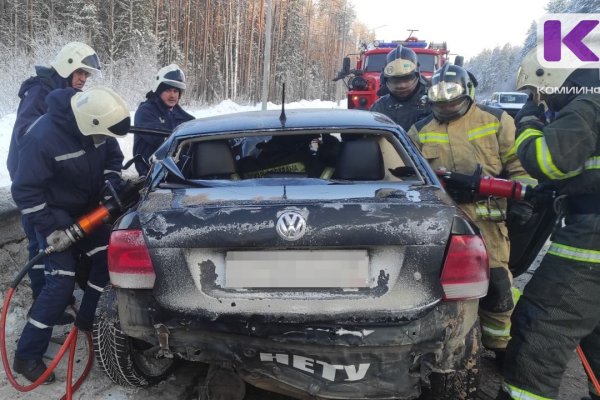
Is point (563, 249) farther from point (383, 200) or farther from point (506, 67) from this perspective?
point (506, 67)

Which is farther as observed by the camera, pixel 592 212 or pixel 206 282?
pixel 592 212

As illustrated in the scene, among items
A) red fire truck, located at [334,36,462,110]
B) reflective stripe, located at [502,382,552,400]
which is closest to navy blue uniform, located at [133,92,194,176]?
reflective stripe, located at [502,382,552,400]

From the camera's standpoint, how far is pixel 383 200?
1.96 m

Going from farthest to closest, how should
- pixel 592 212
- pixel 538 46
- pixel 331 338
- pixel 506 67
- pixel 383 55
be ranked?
pixel 506 67
pixel 383 55
pixel 538 46
pixel 592 212
pixel 331 338

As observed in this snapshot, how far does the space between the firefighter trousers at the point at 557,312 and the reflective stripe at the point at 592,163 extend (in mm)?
225

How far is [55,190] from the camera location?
9.74 ft

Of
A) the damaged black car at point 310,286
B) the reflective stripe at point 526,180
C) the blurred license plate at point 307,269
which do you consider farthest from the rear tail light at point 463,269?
the reflective stripe at point 526,180

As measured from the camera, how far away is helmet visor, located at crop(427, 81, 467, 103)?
315cm

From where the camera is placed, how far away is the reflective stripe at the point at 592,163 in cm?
220

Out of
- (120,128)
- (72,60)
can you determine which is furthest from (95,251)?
(72,60)

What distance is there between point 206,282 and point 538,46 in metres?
2.17

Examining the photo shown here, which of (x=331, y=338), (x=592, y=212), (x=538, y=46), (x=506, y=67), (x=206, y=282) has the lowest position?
(x=506, y=67)

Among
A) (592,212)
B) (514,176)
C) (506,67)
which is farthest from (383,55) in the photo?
(506,67)

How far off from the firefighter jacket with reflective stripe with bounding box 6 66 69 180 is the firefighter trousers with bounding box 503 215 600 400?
3582mm
